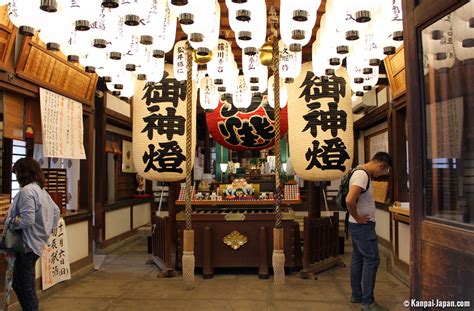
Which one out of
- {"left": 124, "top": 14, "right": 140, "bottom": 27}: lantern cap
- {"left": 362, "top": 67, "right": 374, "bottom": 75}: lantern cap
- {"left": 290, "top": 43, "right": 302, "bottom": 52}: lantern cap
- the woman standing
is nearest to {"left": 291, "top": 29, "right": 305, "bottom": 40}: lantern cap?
{"left": 290, "top": 43, "right": 302, "bottom": 52}: lantern cap

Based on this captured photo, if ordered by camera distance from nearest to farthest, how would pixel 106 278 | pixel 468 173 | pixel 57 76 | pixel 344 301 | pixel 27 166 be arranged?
pixel 468 173 < pixel 27 166 < pixel 344 301 < pixel 57 76 < pixel 106 278

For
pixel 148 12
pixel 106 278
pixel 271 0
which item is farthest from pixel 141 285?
pixel 271 0

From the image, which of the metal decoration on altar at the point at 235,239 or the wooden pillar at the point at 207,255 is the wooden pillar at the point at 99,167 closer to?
the wooden pillar at the point at 207,255

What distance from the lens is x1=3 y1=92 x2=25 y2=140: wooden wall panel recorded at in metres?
6.34

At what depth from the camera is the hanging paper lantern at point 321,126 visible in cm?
748

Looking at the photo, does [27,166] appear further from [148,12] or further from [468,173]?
[468,173]

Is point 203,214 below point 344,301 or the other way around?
the other way around

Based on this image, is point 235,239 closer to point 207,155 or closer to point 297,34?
point 297,34

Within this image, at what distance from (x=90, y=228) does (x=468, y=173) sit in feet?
26.0

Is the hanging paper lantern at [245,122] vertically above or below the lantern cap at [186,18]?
below

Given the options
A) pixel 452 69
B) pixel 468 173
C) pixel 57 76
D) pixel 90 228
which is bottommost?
pixel 90 228

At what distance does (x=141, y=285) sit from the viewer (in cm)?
774

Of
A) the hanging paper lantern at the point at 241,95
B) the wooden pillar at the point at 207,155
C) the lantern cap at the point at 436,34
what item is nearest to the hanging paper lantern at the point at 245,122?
the hanging paper lantern at the point at 241,95

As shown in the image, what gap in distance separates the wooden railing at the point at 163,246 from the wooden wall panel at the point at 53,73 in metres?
3.05
